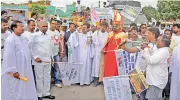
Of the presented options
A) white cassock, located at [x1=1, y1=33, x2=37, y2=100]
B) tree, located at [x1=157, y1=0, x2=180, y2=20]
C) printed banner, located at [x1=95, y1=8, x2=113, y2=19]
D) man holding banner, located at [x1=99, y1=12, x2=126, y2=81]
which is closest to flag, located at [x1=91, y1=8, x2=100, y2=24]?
printed banner, located at [x1=95, y1=8, x2=113, y2=19]

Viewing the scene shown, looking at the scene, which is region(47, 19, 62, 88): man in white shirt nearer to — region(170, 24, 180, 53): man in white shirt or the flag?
the flag

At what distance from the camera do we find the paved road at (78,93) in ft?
20.4

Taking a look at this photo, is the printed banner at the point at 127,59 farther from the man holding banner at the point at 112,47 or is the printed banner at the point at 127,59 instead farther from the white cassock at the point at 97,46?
the white cassock at the point at 97,46

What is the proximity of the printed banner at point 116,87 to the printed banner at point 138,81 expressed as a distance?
11 centimetres

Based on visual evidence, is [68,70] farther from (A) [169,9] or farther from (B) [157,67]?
(A) [169,9]

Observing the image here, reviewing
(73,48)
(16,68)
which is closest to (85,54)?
(73,48)

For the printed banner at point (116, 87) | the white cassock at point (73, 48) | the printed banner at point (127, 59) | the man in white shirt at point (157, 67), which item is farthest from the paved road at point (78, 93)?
the man in white shirt at point (157, 67)

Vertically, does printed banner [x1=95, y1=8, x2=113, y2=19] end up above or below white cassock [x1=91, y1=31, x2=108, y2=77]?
above

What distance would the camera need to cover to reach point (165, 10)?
1110 inches

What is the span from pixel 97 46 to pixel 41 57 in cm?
233

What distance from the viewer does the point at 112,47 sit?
704 cm

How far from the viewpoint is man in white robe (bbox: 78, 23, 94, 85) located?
767 centimetres

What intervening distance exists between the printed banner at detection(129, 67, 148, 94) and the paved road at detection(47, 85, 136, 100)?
1765 mm

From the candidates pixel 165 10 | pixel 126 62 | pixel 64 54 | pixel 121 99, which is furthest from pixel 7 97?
pixel 165 10
